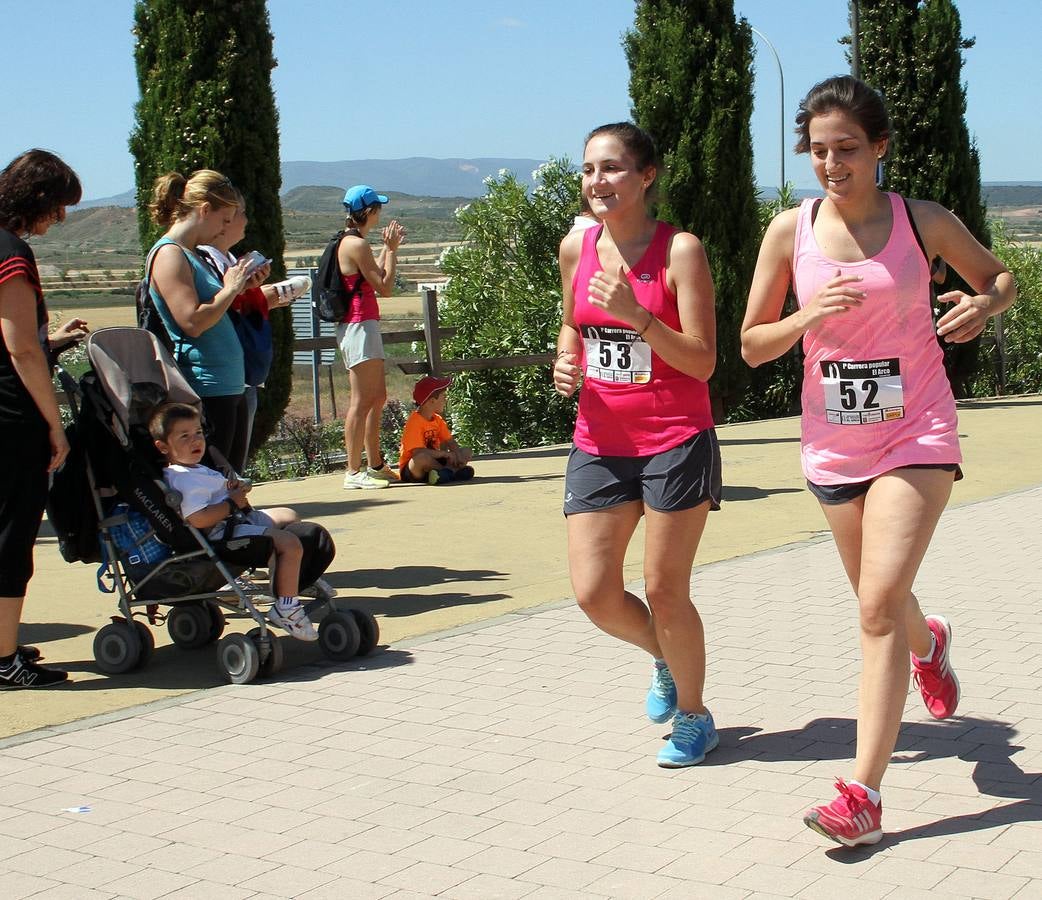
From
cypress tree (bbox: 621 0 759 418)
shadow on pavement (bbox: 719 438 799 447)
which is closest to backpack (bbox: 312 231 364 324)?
shadow on pavement (bbox: 719 438 799 447)

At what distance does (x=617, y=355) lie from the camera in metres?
4.98

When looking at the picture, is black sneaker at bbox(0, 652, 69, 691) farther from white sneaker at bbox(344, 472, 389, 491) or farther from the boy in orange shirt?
the boy in orange shirt

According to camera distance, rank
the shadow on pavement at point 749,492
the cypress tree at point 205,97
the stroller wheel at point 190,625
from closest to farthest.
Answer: the stroller wheel at point 190,625
the shadow on pavement at point 749,492
the cypress tree at point 205,97

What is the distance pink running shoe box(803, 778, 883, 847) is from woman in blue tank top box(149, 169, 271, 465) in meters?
3.90

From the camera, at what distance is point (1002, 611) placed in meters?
7.23

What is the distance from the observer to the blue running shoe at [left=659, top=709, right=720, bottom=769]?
5.01 m

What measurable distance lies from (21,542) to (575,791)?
266cm

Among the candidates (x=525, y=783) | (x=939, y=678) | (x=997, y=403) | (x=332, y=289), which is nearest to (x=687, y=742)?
(x=525, y=783)

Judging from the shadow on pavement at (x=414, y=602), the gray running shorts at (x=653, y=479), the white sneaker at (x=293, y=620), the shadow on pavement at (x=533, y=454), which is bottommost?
the shadow on pavement at (x=414, y=602)

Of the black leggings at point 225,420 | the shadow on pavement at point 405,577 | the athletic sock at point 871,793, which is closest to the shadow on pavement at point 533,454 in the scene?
the shadow on pavement at point 405,577

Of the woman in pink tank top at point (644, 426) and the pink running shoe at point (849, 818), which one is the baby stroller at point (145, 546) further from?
the pink running shoe at point (849, 818)

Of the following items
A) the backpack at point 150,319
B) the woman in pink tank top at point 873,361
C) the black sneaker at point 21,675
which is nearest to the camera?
the woman in pink tank top at point 873,361

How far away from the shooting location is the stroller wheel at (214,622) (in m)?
6.86

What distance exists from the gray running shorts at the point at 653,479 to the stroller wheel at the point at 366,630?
172cm
